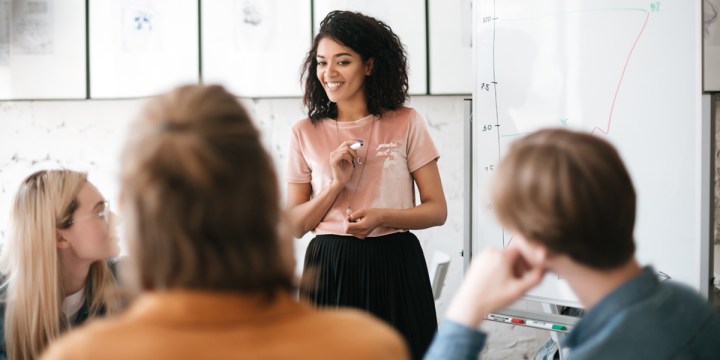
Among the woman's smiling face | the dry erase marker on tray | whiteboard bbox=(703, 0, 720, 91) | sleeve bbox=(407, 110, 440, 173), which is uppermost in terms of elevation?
whiteboard bbox=(703, 0, 720, 91)

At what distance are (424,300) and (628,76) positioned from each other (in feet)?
2.68

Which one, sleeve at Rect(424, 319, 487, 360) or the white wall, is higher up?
the white wall

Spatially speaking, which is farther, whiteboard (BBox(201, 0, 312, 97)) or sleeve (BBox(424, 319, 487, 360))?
whiteboard (BBox(201, 0, 312, 97))

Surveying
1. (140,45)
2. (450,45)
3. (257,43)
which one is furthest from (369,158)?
(140,45)

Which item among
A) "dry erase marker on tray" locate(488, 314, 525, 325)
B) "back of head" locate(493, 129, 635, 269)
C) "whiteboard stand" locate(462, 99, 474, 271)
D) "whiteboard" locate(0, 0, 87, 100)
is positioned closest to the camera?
"back of head" locate(493, 129, 635, 269)

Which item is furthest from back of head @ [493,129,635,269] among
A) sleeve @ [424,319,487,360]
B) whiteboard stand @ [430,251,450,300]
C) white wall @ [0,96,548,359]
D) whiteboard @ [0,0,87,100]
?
whiteboard @ [0,0,87,100]

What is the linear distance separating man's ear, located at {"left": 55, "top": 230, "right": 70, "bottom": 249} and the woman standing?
58 cm

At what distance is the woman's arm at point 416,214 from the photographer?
6.02 feet

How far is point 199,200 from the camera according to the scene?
27.8 inches

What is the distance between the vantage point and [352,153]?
6.20ft

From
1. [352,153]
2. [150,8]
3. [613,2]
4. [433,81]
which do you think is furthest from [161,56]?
[613,2]

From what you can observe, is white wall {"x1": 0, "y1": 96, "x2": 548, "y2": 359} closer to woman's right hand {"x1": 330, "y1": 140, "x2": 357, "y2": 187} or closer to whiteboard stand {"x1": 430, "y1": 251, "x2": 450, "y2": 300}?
whiteboard stand {"x1": 430, "y1": 251, "x2": 450, "y2": 300}

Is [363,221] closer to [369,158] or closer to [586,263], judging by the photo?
[369,158]

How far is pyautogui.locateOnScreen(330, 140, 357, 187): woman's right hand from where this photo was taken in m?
Answer: 1.87
